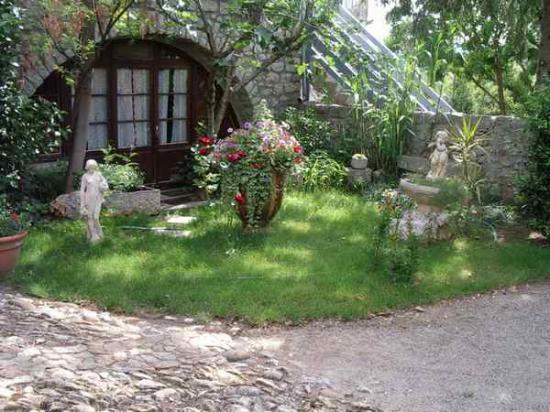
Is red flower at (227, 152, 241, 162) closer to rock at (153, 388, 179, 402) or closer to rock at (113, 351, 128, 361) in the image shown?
rock at (113, 351, 128, 361)

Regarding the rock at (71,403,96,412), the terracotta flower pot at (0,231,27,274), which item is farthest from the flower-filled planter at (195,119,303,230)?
the rock at (71,403,96,412)

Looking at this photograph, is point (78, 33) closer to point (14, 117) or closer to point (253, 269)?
point (14, 117)

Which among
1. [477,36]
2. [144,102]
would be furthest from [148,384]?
[477,36]

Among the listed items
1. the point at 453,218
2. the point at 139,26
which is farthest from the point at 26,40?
the point at 453,218

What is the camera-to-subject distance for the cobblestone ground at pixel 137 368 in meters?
3.52

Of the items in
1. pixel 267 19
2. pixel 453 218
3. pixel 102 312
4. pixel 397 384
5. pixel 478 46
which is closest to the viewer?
pixel 397 384

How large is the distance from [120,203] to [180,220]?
757 millimetres

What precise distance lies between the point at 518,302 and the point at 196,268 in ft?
9.43

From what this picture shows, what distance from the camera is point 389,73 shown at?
35.3ft

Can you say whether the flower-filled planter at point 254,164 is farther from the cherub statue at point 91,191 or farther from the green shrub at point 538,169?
the green shrub at point 538,169

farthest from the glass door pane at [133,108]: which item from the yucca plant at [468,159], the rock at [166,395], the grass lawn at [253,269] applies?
the rock at [166,395]

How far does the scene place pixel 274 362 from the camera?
440 cm

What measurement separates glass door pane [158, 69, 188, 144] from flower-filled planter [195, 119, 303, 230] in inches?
151

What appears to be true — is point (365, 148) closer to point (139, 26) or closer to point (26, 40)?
point (139, 26)
